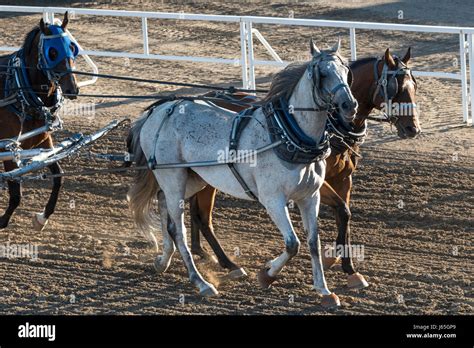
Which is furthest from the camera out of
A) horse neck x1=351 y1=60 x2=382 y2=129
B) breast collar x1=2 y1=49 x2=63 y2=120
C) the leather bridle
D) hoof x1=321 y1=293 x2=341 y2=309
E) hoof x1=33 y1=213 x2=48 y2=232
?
hoof x1=33 y1=213 x2=48 y2=232

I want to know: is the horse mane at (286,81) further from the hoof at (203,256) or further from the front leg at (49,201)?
the front leg at (49,201)

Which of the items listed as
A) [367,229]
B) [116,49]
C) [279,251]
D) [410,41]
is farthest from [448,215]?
[116,49]

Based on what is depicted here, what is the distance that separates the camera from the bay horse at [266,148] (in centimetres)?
797

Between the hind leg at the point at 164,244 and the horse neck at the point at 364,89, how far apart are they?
164cm

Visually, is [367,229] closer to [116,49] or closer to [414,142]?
[414,142]

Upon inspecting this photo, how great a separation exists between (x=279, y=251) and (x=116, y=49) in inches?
287

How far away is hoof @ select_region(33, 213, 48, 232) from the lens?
10.4 metres

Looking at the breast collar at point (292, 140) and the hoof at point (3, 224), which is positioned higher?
the breast collar at point (292, 140)

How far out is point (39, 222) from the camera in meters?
10.4

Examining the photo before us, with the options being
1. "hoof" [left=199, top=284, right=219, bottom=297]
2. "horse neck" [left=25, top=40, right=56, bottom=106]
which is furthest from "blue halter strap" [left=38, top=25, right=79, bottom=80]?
"hoof" [left=199, top=284, right=219, bottom=297]

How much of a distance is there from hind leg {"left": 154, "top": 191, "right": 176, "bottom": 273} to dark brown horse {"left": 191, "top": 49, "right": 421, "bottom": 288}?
38cm

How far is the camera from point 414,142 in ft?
40.0

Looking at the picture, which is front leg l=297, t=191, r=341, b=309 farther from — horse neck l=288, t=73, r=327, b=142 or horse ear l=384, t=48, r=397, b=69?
horse ear l=384, t=48, r=397, b=69

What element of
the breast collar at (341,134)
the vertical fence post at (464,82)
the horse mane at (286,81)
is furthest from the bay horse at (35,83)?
Answer: the vertical fence post at (464,82)
